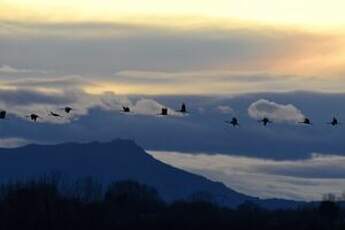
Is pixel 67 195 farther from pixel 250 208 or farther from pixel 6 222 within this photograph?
pixel 250 208

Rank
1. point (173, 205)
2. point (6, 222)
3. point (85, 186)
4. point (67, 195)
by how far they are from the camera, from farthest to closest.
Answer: point (173, 205), point (85, 186), point (67, 195), point (6, 222)

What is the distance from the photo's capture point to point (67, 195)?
13025 cm

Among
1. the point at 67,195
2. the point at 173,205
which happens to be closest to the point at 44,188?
the point at 67,195

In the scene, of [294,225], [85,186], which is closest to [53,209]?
[85,186]

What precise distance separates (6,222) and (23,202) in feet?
17.7

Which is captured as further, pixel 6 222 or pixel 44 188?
pixel 44 188

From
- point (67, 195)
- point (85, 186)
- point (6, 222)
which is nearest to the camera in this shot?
point (6, 222)

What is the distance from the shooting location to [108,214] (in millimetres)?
131500

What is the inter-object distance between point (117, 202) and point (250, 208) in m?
15.0

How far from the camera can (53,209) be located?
127m

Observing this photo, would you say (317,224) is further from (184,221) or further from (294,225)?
(184,221)

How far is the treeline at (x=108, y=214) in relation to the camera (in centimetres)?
12425

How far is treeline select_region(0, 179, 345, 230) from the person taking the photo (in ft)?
408

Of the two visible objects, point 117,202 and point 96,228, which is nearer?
point 96,228
